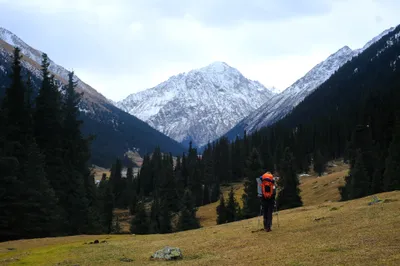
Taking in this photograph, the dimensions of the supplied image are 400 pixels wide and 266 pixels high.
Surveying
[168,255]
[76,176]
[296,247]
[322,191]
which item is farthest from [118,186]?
[296,247]

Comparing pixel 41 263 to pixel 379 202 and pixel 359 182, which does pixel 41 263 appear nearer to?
pixel 379 202

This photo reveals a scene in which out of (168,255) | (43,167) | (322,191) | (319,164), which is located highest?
(319,164)

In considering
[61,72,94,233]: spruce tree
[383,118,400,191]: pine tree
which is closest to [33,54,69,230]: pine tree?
[61,72,94,233]: spruce tree

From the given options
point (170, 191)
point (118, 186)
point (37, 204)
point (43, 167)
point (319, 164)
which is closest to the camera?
→ point (37, 204)

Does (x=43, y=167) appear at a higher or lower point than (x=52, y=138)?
lower

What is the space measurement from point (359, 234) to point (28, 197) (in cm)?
4097

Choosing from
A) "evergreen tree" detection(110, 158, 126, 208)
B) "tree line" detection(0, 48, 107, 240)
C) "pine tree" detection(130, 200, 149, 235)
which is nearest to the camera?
"tree line" detection(0, 48, 107, 240)

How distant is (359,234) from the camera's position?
19406 mm

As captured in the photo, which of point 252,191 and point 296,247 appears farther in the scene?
point 252,191

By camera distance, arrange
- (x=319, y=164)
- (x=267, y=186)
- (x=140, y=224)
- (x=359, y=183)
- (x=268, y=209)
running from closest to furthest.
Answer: (x=267, y=186) → (x=268, y=209) → (x=359, y=183) → (x=140, y=224) → (x=319, y=164)

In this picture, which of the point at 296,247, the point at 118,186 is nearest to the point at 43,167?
the point at 296,247

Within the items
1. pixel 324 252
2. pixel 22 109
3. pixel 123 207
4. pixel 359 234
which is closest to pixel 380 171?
pixel 359 234

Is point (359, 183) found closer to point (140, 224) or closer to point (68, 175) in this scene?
point (140, 224)

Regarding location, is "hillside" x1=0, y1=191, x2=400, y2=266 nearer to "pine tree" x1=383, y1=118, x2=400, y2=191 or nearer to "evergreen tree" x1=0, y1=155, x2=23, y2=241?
"evergreen tree" x1=0, y1=155, x2=23, y2=241
